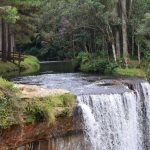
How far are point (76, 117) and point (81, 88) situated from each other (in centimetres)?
536

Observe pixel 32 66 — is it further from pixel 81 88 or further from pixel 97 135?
pixel 97 135

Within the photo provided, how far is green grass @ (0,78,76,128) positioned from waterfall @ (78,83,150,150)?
141 cm

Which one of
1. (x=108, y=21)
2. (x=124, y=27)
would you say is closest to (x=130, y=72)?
(x=124, y=27)

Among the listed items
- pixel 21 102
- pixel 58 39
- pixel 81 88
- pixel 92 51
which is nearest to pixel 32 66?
pixel 92 51

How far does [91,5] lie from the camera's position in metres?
33.6

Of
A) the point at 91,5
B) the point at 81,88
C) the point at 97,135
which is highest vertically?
the point at 91,5

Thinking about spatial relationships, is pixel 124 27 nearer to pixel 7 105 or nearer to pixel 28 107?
pixel 28 107

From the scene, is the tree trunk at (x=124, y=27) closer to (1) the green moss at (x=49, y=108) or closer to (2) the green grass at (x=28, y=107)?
Answer: (1) the green moss at (x=49, y=108)

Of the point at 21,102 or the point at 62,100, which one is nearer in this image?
the point at 21,102

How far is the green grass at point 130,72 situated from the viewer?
31578 mm

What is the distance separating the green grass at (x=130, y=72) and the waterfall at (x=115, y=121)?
8595 millimetres

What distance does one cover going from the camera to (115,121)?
20.5m

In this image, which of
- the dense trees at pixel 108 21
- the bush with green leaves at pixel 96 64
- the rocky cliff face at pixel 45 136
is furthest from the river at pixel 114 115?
the dense trees at pixel 108 21

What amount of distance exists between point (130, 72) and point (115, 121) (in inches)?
480
